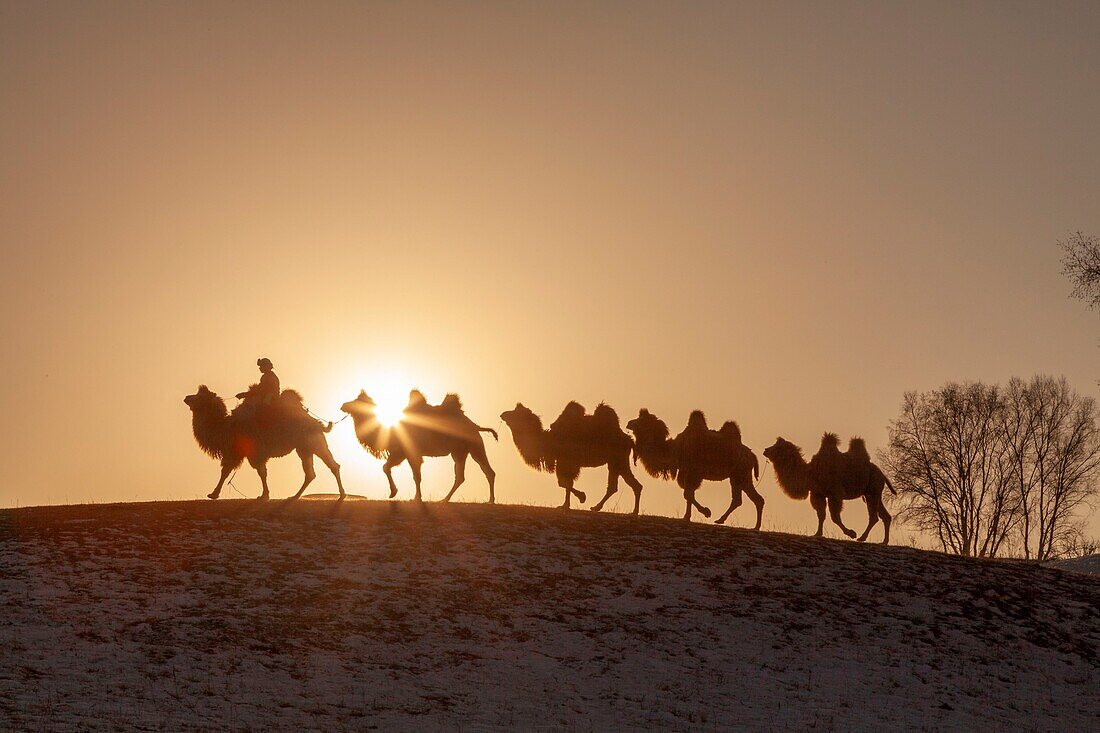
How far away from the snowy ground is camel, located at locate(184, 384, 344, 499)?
1.39m

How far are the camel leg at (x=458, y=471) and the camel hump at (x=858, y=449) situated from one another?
953cm

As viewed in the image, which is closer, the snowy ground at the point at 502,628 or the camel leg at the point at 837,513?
the snowy ground at the point at 502,628

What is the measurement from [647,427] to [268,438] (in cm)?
949

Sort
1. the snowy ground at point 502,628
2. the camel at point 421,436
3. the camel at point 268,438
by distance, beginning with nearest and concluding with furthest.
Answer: the snowy ground at point 502,628, the camel at point 268,438, the camel at point 421,436

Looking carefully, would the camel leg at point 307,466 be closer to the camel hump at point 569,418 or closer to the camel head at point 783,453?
the camel hump at point 569,418

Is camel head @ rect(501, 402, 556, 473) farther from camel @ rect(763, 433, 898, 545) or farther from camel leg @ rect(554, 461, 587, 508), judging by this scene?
camel @ rect(763, 433, 898, 545)

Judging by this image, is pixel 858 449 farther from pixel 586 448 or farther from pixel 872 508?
pixel 586 448

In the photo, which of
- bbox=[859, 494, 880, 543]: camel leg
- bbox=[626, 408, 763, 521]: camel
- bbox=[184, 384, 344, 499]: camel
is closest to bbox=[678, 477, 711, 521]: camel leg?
bbox=[626, 408, 763, 521]: camel

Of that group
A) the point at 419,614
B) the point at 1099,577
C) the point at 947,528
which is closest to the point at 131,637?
the point at 419,614

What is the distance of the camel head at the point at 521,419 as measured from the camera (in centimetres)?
3012

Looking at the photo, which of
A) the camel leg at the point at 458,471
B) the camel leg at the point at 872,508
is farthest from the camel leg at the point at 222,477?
the camel leg at the point at 872,508

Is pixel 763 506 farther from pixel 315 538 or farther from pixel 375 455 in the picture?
pixel 315 538

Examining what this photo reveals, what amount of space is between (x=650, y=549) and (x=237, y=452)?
387 inches

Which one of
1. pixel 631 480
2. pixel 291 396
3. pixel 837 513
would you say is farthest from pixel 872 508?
pixel 291 396
